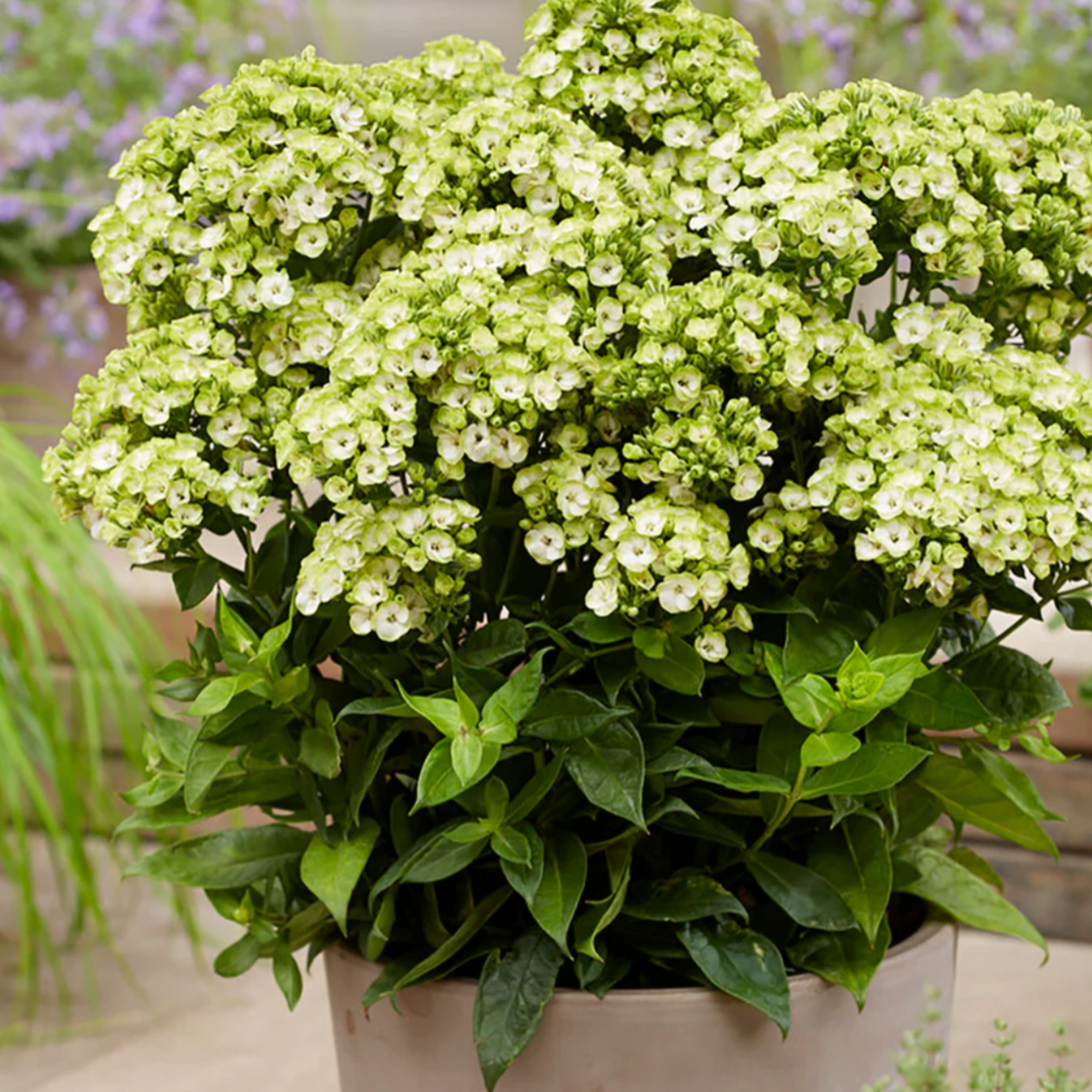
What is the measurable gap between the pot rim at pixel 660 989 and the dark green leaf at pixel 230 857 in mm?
55

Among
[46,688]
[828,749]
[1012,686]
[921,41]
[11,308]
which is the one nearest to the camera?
[828,749]

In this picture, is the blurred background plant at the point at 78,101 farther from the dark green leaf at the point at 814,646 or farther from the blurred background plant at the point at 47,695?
the dark green leaf at the point at 814,646

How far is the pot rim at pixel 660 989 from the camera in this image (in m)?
0.66

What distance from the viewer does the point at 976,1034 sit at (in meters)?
1.15

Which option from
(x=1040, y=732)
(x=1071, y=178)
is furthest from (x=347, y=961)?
(x=1071, y=178)

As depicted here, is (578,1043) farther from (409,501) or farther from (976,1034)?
(976,1034)

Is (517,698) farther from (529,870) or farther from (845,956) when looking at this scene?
(845,956)

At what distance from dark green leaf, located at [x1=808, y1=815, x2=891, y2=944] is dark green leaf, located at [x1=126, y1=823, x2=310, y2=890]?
268mm

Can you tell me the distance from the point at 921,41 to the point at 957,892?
182 cm

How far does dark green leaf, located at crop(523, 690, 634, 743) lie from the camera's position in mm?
615

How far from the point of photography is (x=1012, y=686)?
0.71 metres

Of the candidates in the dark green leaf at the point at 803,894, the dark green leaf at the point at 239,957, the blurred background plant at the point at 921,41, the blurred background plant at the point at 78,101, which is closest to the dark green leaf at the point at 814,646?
the dark green leaf at the point at 803,894

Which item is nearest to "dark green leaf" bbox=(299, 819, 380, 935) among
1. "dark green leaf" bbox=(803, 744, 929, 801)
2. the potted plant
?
the potted plant

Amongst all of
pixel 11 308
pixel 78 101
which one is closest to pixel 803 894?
pixel 11 308
